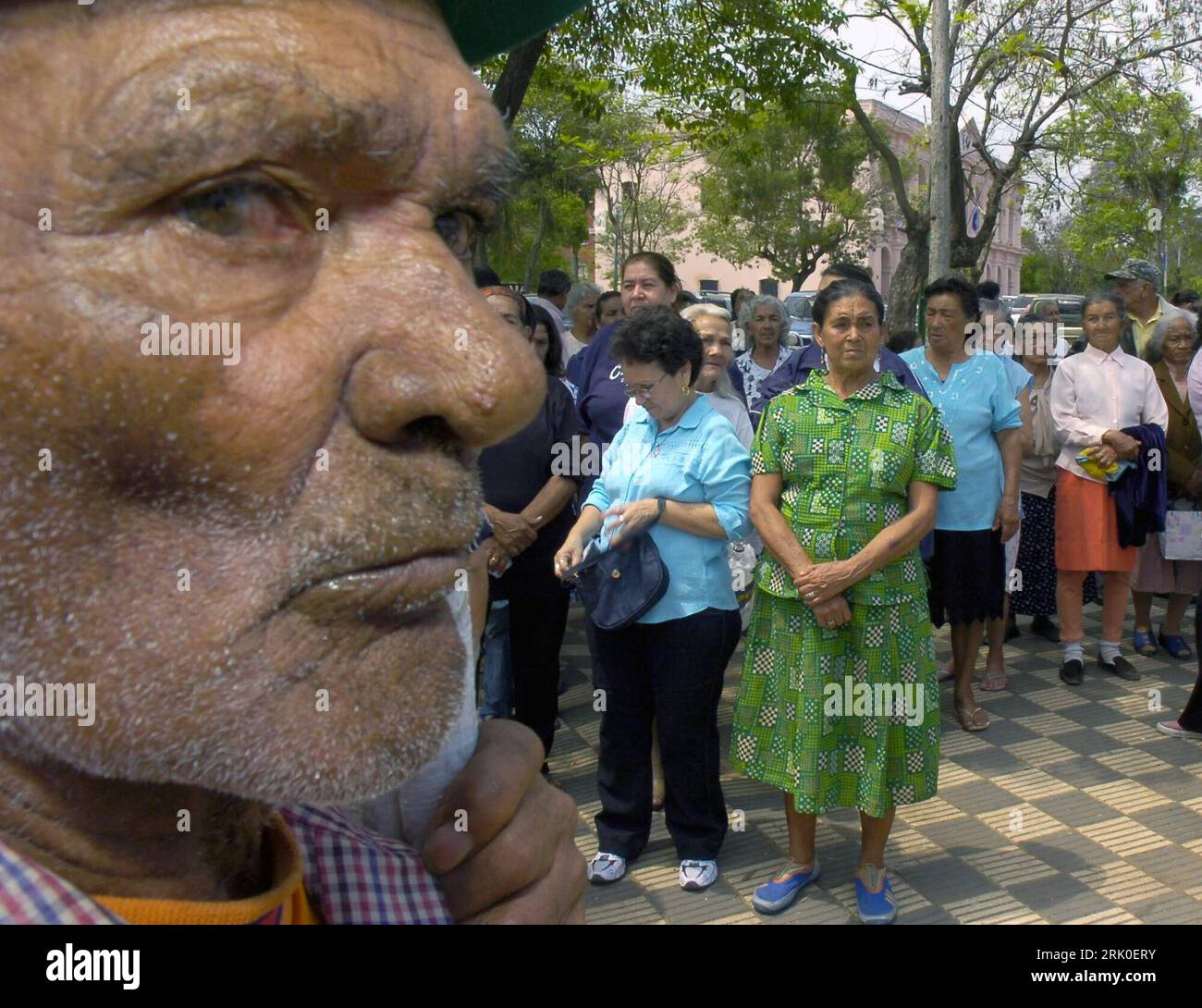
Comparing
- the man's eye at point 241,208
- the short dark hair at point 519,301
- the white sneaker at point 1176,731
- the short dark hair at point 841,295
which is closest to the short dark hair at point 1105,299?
the white sneaker at point 1176,731

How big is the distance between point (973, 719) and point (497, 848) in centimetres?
540

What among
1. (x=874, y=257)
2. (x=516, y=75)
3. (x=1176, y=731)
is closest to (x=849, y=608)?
(x=1176, y=731)

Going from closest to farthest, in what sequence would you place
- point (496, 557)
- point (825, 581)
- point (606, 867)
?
point (825, 581) → point (606, 867) → point (496, 557)

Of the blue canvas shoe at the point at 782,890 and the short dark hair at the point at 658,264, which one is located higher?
the short dark hair at the point at 658,264

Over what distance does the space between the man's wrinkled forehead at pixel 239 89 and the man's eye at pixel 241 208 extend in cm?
2

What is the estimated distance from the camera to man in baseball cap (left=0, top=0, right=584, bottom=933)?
783 millimetres

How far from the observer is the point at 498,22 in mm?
1182

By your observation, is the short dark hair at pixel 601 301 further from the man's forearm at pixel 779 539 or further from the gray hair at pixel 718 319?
the man's forearm at pixel 779 539

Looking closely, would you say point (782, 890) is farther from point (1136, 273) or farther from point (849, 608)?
point (1136, 273)

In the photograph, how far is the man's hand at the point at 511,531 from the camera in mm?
4887

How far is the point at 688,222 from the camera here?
45.7 meters

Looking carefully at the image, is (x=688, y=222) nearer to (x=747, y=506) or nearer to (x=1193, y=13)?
(x=1193, y=13)

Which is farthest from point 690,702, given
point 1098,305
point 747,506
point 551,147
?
point 551,147

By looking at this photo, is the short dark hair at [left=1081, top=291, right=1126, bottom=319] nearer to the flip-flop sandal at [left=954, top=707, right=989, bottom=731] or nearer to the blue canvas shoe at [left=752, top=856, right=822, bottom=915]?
the flip-flop sandal at [left=954, top=707, right=989, bottom=731]
